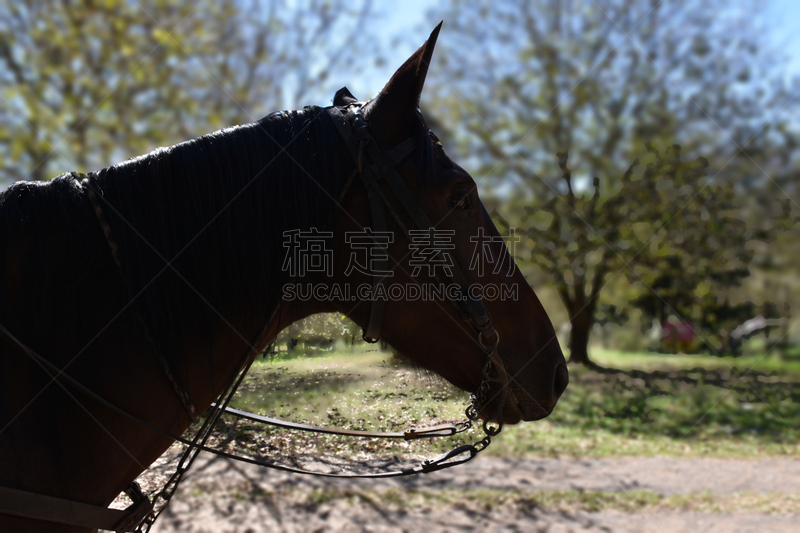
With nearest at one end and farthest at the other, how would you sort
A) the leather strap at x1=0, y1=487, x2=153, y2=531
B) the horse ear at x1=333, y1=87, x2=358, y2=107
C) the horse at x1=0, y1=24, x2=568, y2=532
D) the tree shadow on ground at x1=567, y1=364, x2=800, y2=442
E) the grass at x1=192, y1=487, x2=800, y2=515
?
1. the leather strap at x1=0, y1=487, x2=153, y2=531
2. the horse at x1=0, y1=24, x2=568, y2=532
3. the horse ear at x1=333, y1=87, x2=358, y2=107
4. the grass at x1=192, y1=487, x2=800, y2=515
5. the tree shadow on ground at x1=567, y1=364, x2=800, y2=442

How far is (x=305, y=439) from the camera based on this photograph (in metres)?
2.02

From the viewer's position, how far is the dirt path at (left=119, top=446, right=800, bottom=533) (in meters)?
4.96

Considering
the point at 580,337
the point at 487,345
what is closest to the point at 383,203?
the point at 487,345

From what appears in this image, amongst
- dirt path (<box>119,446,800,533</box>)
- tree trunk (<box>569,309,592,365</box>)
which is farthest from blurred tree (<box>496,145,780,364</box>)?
dirt path (<box>119,446,800,533</box>)

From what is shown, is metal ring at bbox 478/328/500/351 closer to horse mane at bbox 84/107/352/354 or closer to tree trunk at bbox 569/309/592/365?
horse mane at bbox 84/107/352/354

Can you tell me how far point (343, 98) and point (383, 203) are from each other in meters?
0.48

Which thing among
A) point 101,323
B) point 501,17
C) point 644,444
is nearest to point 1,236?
point 101,323

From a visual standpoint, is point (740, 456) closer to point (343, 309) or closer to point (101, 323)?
point (343, 309)

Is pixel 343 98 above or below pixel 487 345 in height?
above

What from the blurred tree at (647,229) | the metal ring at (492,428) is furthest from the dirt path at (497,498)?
the blurred tree at (647,229)

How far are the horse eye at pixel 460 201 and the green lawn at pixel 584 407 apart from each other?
58cm

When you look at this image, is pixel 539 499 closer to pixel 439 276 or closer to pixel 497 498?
pixel 497 498

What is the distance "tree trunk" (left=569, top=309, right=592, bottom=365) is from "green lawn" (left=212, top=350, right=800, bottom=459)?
1.18 feet

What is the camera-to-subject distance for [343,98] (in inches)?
72.8
